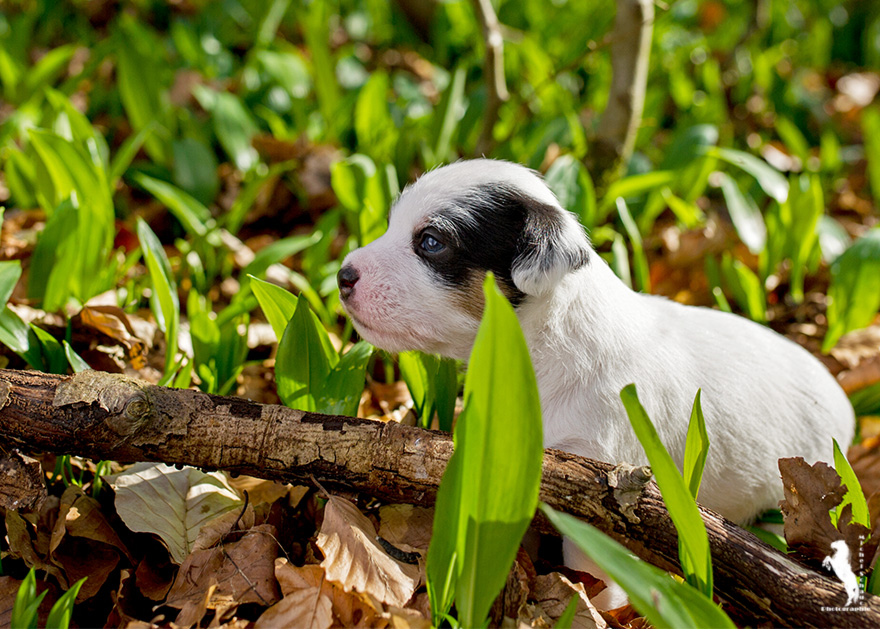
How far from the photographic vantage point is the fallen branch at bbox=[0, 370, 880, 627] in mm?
1696

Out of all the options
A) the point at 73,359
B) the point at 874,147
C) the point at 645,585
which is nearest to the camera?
the point at 645,585

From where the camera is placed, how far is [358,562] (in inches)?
70.5

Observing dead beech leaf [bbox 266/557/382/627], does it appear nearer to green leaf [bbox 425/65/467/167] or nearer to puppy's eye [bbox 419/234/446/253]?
puppy's eye [bbox 419/234/446/253]

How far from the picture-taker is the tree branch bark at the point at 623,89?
12.6 ft

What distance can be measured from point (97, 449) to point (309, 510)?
2.03 feet

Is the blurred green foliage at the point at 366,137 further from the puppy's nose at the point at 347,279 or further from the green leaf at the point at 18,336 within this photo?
the puppy's nose at the point at 347,279

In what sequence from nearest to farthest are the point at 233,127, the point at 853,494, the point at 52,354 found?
1. the point at 853,494
2. the point at 52,354
3. the point at 233,127

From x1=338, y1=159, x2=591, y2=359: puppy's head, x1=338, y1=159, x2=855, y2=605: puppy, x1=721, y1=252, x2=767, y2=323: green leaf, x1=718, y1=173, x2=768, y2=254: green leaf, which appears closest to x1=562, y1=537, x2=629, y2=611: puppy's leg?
x1=338, y1=159, x2=855, y2=605: puppy

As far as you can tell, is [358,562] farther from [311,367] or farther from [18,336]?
[18,336]

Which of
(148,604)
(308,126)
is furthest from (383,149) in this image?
(148,604)

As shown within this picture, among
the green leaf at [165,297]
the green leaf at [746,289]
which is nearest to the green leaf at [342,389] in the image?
the green leaf at [165,297]

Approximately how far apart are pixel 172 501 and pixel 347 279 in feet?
2.58

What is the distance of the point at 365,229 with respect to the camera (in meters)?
2.93

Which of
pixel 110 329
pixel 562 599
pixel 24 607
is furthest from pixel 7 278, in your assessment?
pixel 562 599
